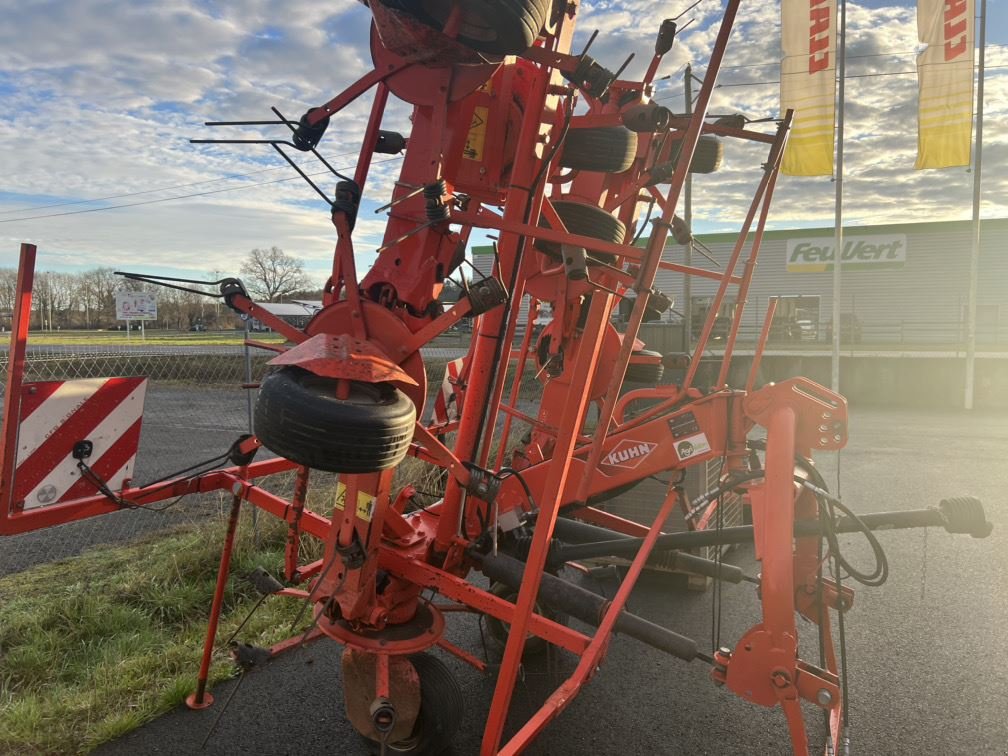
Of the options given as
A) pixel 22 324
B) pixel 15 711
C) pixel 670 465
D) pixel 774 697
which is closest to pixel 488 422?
pixel 670 465

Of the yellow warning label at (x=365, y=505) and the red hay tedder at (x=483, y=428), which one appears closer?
the red hay tedder at (x=483, y=428)

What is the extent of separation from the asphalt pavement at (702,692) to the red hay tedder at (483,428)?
391 millimetres

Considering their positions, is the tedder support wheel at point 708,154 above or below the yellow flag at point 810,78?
below

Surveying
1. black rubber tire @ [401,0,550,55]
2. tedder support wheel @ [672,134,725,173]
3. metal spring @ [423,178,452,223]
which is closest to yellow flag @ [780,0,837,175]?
tedder support wheel @ [672,134,725,173]

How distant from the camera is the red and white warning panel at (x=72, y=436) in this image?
254 cm

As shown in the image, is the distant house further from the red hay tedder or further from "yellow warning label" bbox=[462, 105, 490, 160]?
"yellow warning label" bbox=[462, 105, 490, 160]

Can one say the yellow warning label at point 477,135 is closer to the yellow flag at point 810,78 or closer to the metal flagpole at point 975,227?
the yellow flag at point 810,78

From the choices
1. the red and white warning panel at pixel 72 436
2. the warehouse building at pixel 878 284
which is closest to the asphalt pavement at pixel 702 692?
the red and white warning panel at pixel 72 436

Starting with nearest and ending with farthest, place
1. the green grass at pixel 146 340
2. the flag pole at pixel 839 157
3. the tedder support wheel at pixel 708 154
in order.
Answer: the tedder support wheel at pixel 708 154
the flag pole at pixel 839 157
the green grass at pixel 146 340

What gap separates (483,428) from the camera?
2871 mm

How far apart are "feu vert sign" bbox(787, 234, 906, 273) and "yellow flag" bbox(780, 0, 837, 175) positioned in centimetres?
1780

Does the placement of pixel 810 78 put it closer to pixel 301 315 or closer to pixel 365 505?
pixel 301 315

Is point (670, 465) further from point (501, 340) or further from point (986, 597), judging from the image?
point (986, 597)

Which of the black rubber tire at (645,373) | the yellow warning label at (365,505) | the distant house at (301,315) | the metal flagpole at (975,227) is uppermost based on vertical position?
the metal flagpole at (975,227)
